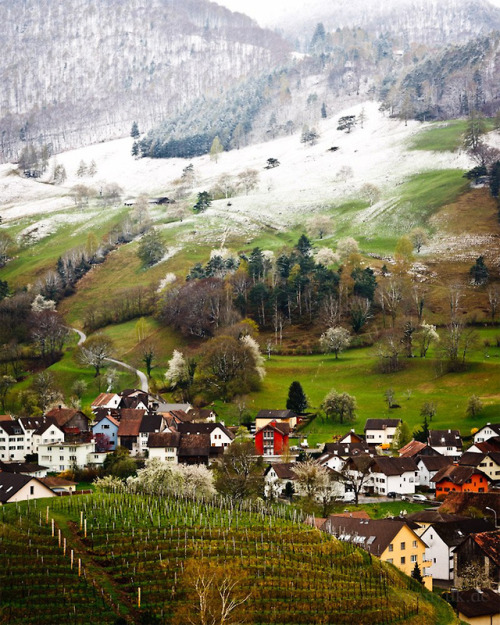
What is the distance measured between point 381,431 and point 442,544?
3917 cm

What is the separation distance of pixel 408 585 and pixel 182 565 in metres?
13.3

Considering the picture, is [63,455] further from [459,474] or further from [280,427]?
[459,474]

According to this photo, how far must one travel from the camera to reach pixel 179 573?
140 feet

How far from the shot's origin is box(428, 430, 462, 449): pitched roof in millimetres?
89250

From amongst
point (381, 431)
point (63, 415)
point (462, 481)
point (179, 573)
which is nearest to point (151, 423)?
point (63, 415)

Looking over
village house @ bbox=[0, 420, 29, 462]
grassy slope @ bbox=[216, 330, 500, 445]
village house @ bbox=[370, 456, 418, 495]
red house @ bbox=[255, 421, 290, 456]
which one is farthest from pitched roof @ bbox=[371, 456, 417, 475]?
village house @ bbox=[0, 420, 29, 462]

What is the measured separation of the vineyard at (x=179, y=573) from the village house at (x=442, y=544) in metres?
9.62

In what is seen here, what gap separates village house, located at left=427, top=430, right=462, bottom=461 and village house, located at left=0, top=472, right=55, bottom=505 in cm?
4281

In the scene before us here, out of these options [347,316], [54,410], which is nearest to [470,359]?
[347,316]

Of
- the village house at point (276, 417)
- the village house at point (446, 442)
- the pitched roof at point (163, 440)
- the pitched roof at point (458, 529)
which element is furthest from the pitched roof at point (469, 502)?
the village house at point (276, 417)

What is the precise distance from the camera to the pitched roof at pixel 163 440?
301 ft

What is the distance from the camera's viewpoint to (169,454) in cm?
9150

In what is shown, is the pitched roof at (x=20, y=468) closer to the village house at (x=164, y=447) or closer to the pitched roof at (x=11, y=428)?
the pitched roof at (x=11, y=428)

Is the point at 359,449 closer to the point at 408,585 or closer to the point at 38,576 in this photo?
the point at 408,585
